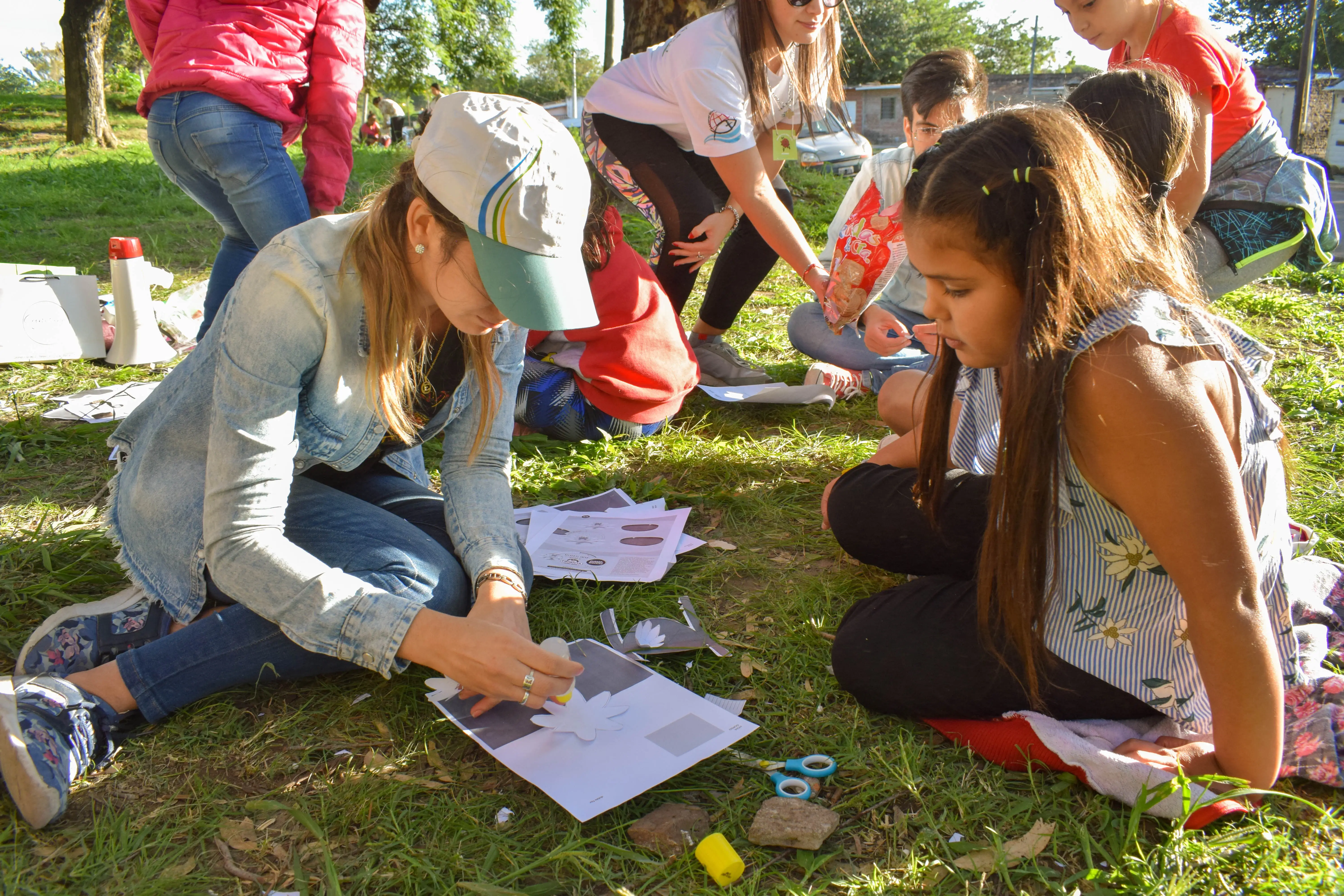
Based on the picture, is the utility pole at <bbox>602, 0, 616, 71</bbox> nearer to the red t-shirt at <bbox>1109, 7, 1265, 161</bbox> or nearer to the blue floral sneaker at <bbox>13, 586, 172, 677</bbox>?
the red t-shirt at <bbox>1109, 7, 1265, 161</bbox>

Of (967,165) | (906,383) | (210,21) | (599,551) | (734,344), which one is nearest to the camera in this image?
(967,165)

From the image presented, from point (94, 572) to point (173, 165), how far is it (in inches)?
52.2

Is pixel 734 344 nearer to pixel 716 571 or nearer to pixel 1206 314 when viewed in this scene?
pixel 716 571

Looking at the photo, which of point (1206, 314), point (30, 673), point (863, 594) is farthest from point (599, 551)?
point (1206, 314)

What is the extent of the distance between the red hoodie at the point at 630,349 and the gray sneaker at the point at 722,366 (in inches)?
20.0

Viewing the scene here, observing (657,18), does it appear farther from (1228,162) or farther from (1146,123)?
(1146,123)

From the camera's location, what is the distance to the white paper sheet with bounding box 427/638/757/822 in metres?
1.37

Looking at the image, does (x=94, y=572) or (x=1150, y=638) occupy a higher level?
(x=1150, y=638)

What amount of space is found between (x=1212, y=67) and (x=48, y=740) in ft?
9.44

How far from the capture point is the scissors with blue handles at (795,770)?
1400 millimetres

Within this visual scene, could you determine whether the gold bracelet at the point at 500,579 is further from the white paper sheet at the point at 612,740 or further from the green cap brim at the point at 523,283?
the green cap brim at the point at 523,283

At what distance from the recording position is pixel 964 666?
4.96 ft

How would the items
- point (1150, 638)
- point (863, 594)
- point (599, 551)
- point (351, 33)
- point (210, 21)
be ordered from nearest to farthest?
point (1150, 638), point (863, 594), point (599, 551), point (210, 21), point (351, 33)

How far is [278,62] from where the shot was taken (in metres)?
2.71
